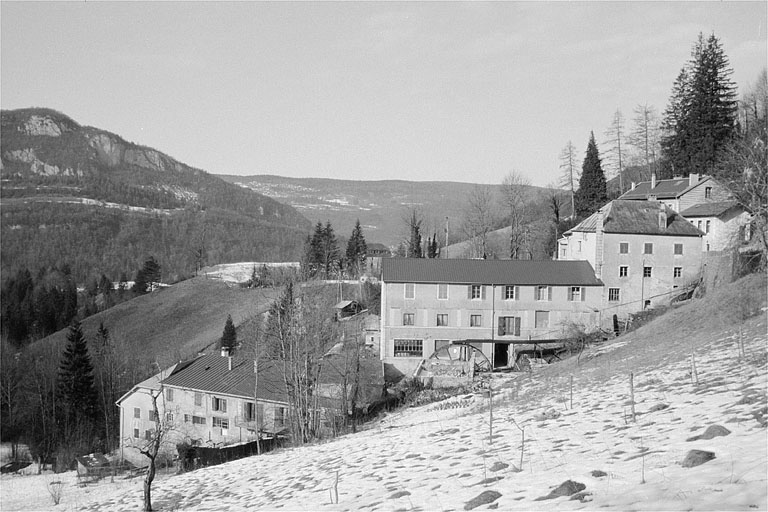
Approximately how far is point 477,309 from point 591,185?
30634mm

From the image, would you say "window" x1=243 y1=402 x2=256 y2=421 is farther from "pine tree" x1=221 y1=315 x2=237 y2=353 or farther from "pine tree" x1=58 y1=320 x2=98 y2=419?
"pine tree" x1=221 y1=315 x2=237 y2=353

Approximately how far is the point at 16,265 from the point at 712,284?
Answer: 200824 millimetres

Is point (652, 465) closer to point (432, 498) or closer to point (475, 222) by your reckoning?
point (432, 498)

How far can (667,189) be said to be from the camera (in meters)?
61.0

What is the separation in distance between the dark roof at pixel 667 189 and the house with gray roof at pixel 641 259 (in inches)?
436

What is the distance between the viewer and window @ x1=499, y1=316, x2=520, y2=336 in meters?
46.8

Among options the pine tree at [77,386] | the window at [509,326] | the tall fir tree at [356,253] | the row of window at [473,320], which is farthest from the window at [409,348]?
the tall fir tree at [356,253]

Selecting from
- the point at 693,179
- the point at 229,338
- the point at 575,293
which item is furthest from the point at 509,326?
the point at 229,338

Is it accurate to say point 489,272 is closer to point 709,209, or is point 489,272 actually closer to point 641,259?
point 641,259

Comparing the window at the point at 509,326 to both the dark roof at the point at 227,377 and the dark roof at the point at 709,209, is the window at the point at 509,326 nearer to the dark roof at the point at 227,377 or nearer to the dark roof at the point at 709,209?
the dark roof at the point at 227,377

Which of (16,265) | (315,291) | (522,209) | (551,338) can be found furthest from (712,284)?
(16,265)

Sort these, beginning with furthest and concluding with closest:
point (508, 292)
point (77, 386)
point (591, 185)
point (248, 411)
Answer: point (591, 185), point (77, 386), point (508, 292), point (248, 411)

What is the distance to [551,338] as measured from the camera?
46344 mm

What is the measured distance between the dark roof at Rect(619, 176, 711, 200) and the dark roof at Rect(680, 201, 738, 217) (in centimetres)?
331
